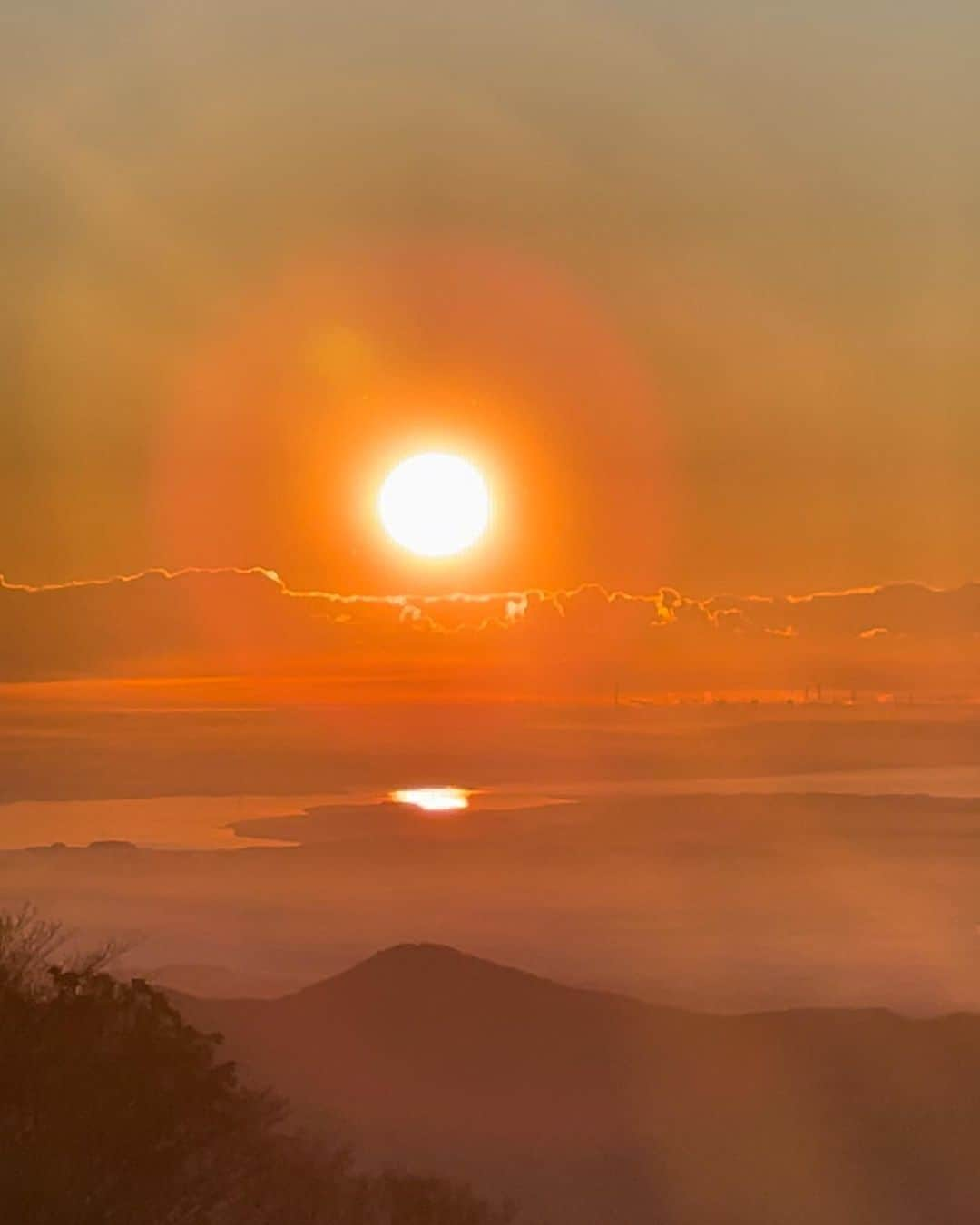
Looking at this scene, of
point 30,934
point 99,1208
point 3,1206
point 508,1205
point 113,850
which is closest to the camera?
point 3,1206

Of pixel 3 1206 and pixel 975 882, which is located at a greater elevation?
pixel 975 882

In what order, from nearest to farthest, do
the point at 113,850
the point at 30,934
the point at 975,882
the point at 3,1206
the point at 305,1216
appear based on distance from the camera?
the point at 3,1206, the point at 30,934, the point at 305,1216, the point at 113,850, the point at 975,882

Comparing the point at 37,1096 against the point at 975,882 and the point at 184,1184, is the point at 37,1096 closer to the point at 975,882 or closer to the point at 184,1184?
the point at 184,1184

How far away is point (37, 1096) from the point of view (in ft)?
81.0

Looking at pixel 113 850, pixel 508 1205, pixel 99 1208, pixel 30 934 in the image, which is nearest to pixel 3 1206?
pixel 99 1208

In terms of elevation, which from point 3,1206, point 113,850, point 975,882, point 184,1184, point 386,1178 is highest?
point 975,882

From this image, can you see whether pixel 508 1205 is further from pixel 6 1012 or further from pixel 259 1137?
pixel 6 1012

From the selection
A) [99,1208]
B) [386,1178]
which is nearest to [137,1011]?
[99,1208]

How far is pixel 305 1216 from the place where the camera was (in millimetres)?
30219

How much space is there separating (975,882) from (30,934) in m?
179

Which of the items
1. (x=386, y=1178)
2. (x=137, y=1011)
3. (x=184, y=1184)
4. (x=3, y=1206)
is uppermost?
(x=386, y=1178)

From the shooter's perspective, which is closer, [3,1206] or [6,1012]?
[3,1206]

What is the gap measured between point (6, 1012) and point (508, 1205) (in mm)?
14127

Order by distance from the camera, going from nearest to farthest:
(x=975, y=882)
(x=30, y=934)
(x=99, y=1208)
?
(x=99, y=1208)
(x=30, y=934)
(x=975, y=882)
